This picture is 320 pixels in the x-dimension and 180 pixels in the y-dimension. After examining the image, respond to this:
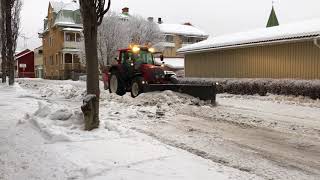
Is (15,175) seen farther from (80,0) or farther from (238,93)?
(238,93)

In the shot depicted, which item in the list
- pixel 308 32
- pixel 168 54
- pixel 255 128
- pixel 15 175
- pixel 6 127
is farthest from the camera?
pixel 168 54

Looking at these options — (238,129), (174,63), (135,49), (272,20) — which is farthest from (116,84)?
(174,63)

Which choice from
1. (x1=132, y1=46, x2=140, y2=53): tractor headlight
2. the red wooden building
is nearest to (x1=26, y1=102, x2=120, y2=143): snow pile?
(x1=132, y1=46, x2=140, y2=53): tractor headlight

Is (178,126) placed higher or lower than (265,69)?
lower

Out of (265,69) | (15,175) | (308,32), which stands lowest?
(15,175)

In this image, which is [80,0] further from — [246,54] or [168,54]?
[168,54]

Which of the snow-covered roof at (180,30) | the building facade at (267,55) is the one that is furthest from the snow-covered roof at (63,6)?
the building facade at (267,55)

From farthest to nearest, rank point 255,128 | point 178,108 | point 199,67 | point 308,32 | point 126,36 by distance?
point 126,36, point 199,67, point 308,32, point 178,108, point 255,128

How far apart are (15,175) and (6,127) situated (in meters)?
3.90

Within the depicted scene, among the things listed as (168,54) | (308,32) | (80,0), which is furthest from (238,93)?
(168,54)

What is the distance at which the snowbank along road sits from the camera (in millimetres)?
7223

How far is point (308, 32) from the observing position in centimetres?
2020

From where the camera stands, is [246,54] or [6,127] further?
[246,54]

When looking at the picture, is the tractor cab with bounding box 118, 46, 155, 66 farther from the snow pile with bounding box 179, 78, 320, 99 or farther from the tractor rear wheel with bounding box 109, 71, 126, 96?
the snow pile with bounding box 179, 78, 320, 99
